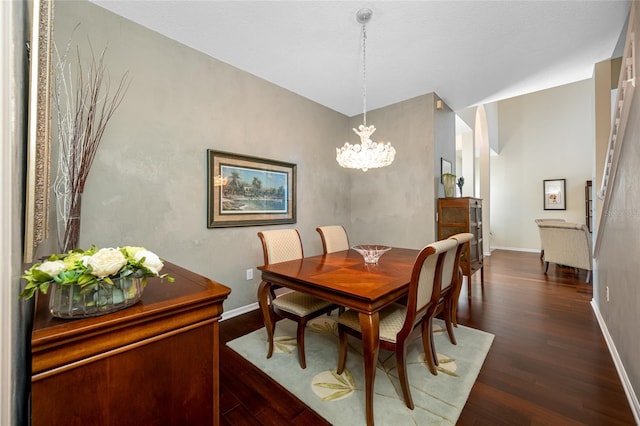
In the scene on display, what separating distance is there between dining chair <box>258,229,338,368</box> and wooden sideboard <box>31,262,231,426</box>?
3.33 feet

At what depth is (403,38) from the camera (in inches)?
94.8

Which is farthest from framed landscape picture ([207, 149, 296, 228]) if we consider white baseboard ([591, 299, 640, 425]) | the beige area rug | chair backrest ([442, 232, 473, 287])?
white baseboard ([591, 299, 640, 425])

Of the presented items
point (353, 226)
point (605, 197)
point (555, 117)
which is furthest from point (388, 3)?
point (555, 117)

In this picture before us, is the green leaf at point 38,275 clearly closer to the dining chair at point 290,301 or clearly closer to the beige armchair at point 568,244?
the dining chair at point 290,301

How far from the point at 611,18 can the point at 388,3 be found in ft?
6.20

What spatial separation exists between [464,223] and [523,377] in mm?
1910

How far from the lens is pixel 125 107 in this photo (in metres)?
2.14

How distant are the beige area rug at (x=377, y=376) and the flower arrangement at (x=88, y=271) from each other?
1358mm

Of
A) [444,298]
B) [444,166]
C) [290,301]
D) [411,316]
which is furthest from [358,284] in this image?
[444,166]

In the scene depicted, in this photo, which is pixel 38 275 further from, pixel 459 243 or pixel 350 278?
pixel 459 243

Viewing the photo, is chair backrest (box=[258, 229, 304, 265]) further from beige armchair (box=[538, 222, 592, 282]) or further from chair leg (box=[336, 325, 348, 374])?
beige armchair (box=[538, 222, 592, 282])

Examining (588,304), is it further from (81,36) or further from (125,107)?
(81,36)

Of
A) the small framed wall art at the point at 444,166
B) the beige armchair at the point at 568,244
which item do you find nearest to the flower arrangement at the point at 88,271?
the small framed wall art at the point at 444,166

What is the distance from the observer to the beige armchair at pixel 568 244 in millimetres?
4043
